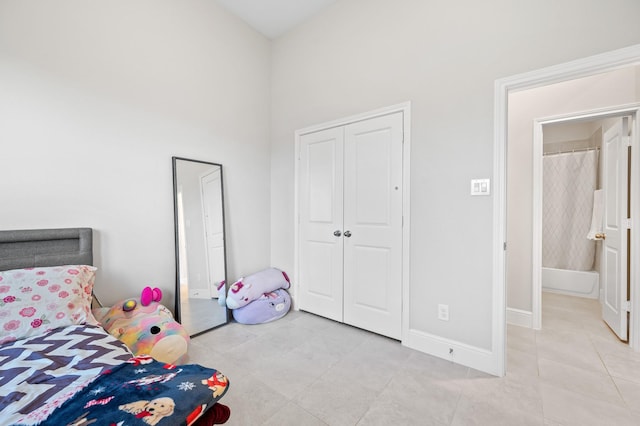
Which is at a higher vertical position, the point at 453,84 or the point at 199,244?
the point at 453,84

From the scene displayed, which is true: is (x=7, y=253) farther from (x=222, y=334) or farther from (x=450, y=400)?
(x=450, y=400)

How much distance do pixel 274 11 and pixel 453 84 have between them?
215cm

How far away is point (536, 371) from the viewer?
1.98 m

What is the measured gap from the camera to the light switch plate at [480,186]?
197cm

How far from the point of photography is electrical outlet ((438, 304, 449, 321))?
216cm

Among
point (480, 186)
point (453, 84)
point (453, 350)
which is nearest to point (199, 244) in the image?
point (453, 350)

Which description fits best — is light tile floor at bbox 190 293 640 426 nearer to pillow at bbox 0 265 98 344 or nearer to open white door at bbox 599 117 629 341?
open white door at bbox 599 117 629 341

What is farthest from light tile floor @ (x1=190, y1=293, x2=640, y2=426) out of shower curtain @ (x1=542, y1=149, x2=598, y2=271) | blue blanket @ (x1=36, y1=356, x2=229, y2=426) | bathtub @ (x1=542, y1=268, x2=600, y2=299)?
shower curtain @ (x1=542, y1=149, x2=598, y2=271)

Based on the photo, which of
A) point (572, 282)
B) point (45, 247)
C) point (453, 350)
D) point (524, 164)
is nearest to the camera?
point (45, 247)

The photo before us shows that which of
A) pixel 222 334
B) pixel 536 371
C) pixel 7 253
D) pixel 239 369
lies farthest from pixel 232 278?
pixel 536 371

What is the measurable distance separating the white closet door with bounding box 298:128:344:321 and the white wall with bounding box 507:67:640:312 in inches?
73.1

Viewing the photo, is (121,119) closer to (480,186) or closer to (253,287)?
(253,287)

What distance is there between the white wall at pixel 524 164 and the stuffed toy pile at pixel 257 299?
2.54 metres

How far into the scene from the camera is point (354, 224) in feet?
8.84
